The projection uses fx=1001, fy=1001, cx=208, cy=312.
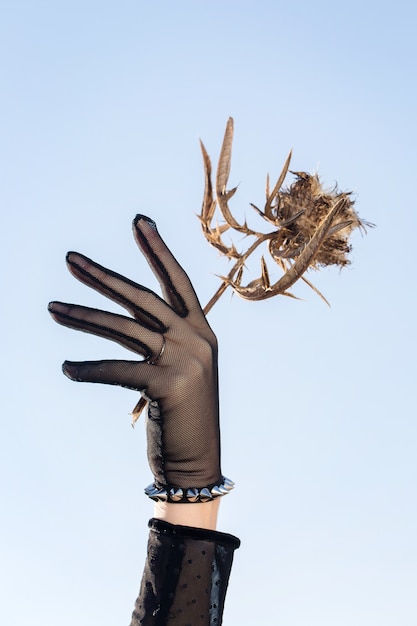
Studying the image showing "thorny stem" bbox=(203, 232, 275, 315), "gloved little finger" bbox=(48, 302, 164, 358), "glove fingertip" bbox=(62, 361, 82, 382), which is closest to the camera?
Answer: "glove fingertip" bbox=(62, 361, 82, 382)

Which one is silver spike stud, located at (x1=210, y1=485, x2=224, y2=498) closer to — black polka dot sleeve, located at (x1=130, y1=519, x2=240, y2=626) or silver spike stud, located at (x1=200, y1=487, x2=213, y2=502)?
silver spike stud, located at (x1=200, y1=487, x2=213, y2=502)

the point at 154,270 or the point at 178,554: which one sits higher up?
the point at 154,270

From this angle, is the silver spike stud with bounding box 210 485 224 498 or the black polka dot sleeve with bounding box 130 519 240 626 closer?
the black polka dot sleeve with bounding box 130 519 240 626

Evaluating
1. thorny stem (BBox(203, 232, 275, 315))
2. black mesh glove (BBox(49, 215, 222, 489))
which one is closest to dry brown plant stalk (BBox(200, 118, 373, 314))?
thorny stem (BBox(203, 232, 275, 315))

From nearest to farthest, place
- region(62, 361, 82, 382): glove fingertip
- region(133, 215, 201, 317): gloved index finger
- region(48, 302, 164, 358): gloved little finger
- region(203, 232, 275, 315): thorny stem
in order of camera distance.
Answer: region(62, 361, 82, 382): glove fingertip, region(48, 302, 164, 358): gloved little finger, region(133, 215, 201, 317): gloved index finger, region(203, 232, 275, 315): thorny stem

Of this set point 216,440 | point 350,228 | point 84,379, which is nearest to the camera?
point 84,379

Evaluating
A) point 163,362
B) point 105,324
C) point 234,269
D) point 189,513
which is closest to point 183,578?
point 189,513

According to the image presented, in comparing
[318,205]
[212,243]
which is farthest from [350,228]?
[212,243]

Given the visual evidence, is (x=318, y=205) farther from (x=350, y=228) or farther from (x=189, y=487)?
(x=189, y=487)
